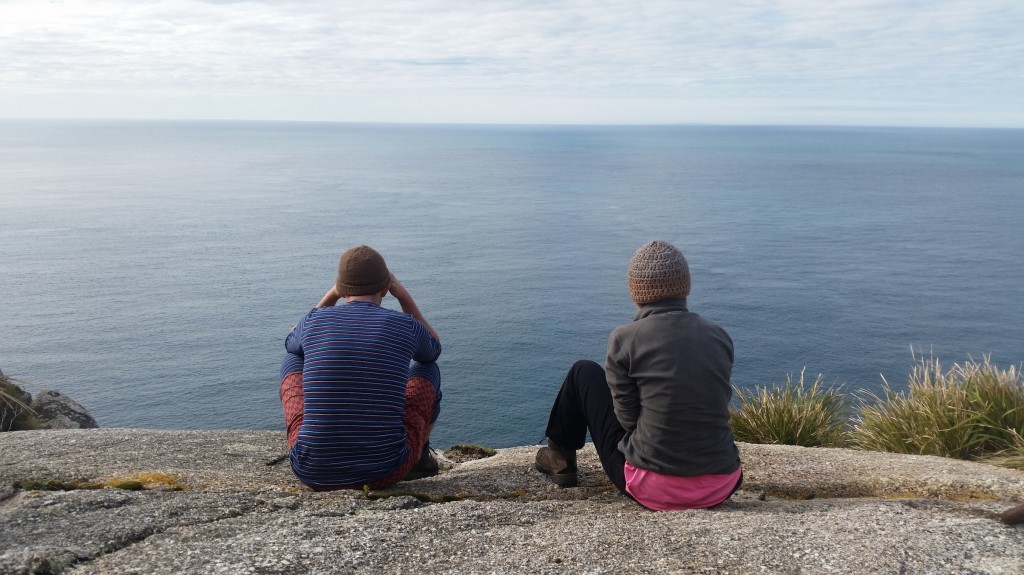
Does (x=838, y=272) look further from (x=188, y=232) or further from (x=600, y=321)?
(x=188, y=232)

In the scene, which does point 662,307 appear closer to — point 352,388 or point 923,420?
point 352,388

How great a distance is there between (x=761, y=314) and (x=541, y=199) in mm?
83145

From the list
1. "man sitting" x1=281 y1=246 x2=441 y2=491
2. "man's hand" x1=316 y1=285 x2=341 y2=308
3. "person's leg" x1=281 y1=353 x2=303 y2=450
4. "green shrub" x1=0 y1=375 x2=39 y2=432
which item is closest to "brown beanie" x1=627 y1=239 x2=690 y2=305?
"man sitting" x1=281 y1=246 x2=441 y2=491

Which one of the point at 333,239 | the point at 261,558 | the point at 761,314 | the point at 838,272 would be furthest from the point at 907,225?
the point at 261,558

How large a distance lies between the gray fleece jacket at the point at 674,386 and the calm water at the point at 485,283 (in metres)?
44.9

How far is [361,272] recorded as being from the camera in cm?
552

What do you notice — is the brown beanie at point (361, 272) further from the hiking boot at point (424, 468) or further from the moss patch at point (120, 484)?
the moss patch at point (120, 484)

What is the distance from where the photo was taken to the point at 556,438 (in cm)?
612

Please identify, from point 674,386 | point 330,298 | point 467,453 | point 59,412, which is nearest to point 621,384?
point 674,386

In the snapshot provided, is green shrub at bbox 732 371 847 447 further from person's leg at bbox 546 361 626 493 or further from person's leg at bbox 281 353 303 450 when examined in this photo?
person's leg at bbox 281 353 303 450

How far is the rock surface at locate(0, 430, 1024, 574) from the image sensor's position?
13.9 ft

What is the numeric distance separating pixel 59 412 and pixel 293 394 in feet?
30.6

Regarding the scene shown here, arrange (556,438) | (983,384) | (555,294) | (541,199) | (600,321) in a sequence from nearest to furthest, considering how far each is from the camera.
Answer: (556,438) < (983,384) < (600,321) < (555,294) < (541,199)

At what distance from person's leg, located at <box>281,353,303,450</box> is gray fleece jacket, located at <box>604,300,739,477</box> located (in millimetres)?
2376
